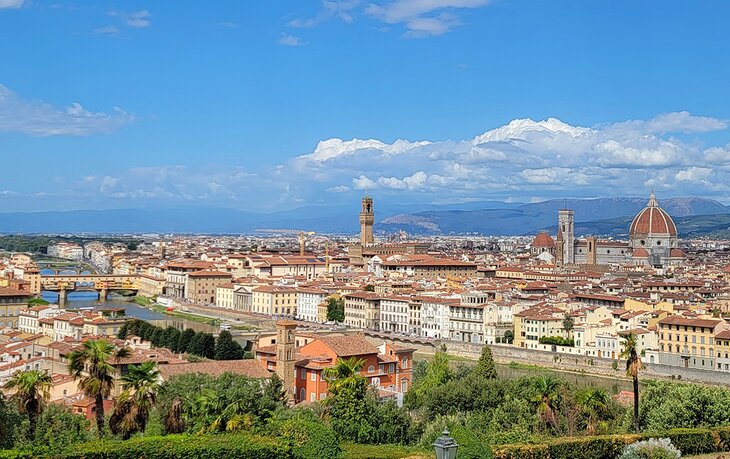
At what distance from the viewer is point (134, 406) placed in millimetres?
15195

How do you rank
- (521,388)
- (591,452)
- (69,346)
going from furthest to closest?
(69,346)
(521,388)
(591,452)

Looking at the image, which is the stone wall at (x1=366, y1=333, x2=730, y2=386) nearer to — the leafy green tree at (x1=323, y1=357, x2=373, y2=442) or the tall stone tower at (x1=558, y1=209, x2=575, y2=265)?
the leafy green tree at (x1=323, y1=357, x2=373, y2=442)

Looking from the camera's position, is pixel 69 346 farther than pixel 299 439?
Yes

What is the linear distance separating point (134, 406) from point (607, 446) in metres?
7.53

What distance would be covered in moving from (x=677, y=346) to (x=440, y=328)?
52.9 feet

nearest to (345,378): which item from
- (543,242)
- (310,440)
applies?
(310,440)

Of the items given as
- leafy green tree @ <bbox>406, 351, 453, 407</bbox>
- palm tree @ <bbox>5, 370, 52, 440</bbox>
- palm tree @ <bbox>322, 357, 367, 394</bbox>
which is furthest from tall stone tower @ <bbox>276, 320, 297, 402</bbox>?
palm tree @ <bbox>5, 370, 52, 440</bbox>

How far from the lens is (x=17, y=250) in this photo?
172875 mm

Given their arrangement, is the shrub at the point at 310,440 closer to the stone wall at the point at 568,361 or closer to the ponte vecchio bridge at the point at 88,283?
the stone wall at the point at 568,361

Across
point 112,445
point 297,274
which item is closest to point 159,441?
point 112,445

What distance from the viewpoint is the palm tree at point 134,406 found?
15.1m

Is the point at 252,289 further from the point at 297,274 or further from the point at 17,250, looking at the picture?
the point at 17,250

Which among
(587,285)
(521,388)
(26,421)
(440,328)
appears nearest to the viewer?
(26,421)

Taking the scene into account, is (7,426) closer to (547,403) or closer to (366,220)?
(547,403)
